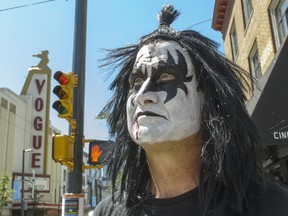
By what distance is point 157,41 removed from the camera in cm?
184

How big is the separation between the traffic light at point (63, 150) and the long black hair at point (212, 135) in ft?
15.7

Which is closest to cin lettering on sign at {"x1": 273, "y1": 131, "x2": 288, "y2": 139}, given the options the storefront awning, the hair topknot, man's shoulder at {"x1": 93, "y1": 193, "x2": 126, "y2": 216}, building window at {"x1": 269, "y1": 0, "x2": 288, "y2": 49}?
the storefront awning

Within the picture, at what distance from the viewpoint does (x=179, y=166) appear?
1.67m

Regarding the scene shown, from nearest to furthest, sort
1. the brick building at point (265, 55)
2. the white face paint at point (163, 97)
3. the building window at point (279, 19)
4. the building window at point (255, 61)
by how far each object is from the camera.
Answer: the white face paint at point (163, 97) → the brick building at point (265, 55) → the building window at point (279, 19) → the building window at point (255, 61)

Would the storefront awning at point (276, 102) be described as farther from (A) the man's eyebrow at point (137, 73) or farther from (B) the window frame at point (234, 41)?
(B) the window frame at point (234, 41)

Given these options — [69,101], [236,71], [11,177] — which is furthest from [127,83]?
[11,177]

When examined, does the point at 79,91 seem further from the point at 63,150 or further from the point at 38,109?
the point at 38,109

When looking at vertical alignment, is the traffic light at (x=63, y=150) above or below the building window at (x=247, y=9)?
below

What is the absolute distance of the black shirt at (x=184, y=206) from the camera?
1.46 meters

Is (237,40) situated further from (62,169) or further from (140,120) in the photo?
(62,169)

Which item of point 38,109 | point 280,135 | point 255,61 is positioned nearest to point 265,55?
point 255,61

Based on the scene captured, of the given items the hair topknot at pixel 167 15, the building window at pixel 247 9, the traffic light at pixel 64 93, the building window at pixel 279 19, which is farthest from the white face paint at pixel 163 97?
the building window at pixel 247 9

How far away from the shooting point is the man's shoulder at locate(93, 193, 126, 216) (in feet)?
5.88

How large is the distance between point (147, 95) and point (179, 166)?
0.32m
